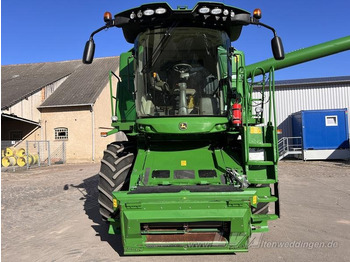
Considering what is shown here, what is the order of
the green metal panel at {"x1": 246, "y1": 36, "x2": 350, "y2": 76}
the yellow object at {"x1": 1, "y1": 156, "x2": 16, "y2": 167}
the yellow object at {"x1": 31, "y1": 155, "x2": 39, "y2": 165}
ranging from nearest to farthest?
the green metal panel at {"x1": 246, "y1": 36, "x2": 350, "y2": 76}, the yellow object at {"x1": 1, "y1": 156, "x2": 16, "y2": 167}, the yellow object at {"x1": 31, "y1": 155, "x2": 39, "y2": 165}

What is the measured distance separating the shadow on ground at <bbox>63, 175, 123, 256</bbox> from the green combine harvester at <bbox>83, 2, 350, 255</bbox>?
0.41 m

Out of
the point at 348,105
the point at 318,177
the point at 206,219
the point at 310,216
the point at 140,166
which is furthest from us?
the point at 348,105

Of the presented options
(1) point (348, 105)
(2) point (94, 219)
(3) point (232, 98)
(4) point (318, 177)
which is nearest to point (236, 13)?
(3) point (232, 98)

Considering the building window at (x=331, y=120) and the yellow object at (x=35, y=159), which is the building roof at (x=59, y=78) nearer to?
the yellow object at (x=35, y=159)

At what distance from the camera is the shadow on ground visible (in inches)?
185

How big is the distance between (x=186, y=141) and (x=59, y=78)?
21322mm

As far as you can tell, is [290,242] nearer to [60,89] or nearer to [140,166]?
[140,166]

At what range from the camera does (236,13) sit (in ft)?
15.2

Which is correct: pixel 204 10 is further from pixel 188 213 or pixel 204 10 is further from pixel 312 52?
pixel 312 52

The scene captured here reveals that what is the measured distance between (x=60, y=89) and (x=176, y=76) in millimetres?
20456

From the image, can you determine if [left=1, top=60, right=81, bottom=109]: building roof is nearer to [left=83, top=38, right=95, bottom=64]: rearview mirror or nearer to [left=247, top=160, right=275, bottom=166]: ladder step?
[left=83, top=38, right=95, bottom=64]: rearview mirror

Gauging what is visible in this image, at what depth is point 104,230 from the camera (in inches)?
212

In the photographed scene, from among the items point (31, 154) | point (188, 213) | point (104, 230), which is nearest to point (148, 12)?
point (188, 213)

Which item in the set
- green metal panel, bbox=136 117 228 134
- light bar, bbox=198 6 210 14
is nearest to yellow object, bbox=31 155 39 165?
green metal panel, bbox=136 117 228 134
